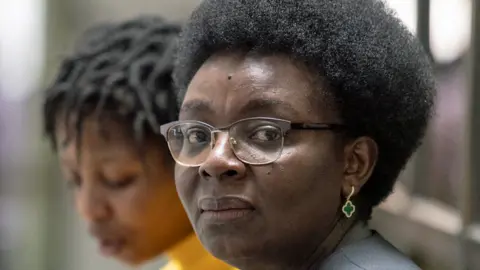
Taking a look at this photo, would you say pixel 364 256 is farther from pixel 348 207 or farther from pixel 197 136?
pixel 197 136

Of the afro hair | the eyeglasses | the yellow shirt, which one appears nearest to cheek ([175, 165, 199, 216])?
the eyeglasses

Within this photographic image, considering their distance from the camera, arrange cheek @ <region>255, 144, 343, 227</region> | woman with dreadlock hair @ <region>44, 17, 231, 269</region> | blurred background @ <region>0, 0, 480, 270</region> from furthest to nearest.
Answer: woman with dreadlock hair @ <region>44, 17, 231, 269</region>
blurred background @ <region>0, 0, 480, 270</region>
cheek @ <region>255, 144, 343, 227</region>

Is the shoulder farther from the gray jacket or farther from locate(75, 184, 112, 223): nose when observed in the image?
locate(75, 184, 112, 223): nose

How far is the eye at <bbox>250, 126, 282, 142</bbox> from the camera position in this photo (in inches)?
29.0

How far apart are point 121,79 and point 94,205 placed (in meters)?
0.22

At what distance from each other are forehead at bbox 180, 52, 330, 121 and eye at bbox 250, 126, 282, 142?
0.02 meters

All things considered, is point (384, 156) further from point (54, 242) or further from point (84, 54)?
point (54, 242)

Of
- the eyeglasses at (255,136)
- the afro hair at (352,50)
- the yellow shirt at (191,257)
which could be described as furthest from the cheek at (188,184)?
the yellow shirt at (191,257)

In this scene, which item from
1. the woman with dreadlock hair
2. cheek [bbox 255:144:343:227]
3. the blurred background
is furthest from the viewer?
the woman with dreadlock hair

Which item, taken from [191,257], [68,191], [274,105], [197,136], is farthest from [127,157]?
[68,191]

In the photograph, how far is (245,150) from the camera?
0.74 m

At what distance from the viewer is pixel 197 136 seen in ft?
2.61

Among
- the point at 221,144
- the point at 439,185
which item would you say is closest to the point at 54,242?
the point at 439,185

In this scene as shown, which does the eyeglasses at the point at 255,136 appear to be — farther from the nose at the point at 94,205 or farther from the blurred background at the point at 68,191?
the nose at the point at 94,205
